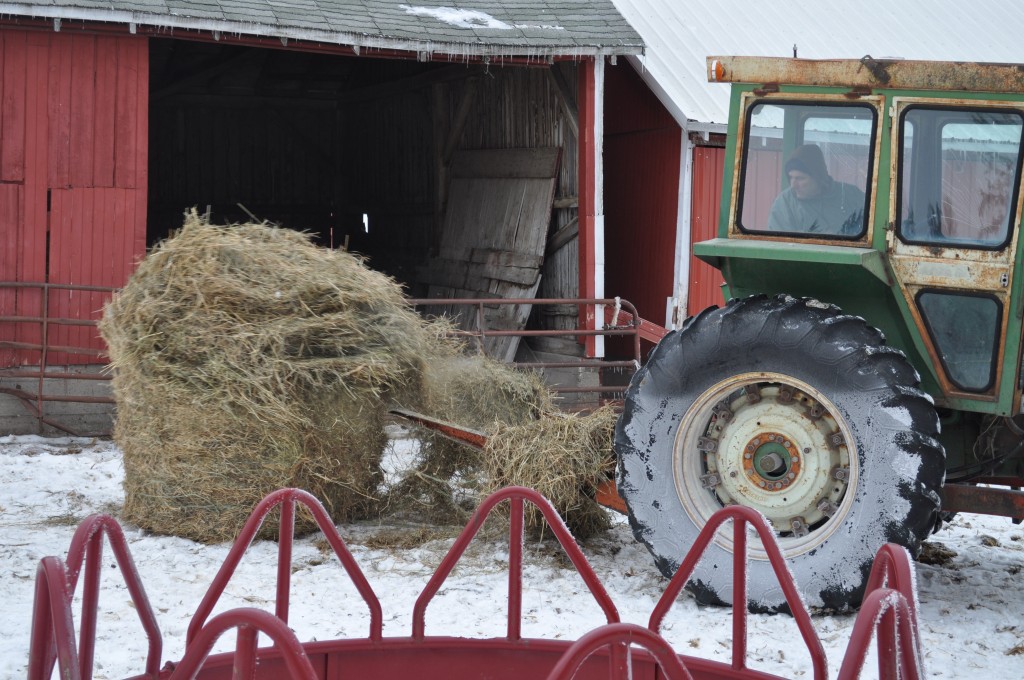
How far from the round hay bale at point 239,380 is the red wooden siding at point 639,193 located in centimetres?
651

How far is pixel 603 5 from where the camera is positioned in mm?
12328

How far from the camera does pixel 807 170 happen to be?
5.66m

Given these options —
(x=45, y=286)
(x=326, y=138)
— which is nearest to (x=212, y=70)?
(x=326, y=138)

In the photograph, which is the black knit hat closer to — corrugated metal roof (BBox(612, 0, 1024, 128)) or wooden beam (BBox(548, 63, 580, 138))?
corrugated metal roof (BBox(612, 0, 1024, 128))

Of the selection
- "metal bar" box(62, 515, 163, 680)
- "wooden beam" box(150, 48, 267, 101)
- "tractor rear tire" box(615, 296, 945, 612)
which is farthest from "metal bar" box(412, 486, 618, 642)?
"wooden beam" box(150, 48, 267, 101)

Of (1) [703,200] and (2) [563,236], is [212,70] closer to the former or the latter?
(2) [563,236]

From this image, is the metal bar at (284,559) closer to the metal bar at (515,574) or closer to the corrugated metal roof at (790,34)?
the metal bar at (515,574)

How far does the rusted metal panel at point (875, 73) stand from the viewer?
17.0 ft

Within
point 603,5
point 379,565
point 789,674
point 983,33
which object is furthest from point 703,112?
point 789,674

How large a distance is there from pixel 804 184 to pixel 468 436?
91.3 inches

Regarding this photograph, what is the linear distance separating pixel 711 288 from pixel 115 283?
20.6 ft

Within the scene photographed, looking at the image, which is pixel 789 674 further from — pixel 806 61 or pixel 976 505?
pixel 806 61

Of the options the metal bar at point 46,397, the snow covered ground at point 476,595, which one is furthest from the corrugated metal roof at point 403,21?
the snow covered ground at point 476,595

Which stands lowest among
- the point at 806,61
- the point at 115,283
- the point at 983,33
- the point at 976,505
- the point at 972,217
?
the point at 976,505
